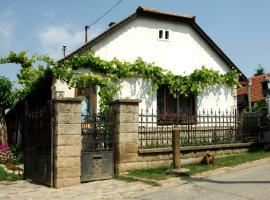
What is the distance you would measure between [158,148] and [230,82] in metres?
7.62

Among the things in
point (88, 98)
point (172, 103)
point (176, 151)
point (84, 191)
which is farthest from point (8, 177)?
point (172, 103)

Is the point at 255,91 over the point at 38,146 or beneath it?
over

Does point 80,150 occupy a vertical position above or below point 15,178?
above

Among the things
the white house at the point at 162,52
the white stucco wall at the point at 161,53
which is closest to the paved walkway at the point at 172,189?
the white house at the point at 162,52

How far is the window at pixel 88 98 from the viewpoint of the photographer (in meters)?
13.9

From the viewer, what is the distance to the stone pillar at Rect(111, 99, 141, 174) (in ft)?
31.5

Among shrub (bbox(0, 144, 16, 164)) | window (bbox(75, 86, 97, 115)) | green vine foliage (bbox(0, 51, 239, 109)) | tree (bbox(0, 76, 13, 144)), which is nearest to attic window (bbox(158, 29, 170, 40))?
green vine foliage (bbox(0, 51, 239, 109))

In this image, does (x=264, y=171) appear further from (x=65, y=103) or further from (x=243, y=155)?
(x=65, y=103)

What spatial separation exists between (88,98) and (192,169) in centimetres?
572

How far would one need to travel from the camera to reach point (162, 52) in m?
15.7

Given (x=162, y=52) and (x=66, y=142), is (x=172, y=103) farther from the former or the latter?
(x=66, y=142)

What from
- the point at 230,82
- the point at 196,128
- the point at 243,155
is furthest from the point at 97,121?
the point at 230,82

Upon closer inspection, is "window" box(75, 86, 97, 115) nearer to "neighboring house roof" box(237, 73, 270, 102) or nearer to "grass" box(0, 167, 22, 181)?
"grass" box(0, 167, 22, 181)

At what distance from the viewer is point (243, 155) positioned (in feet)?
38.8
